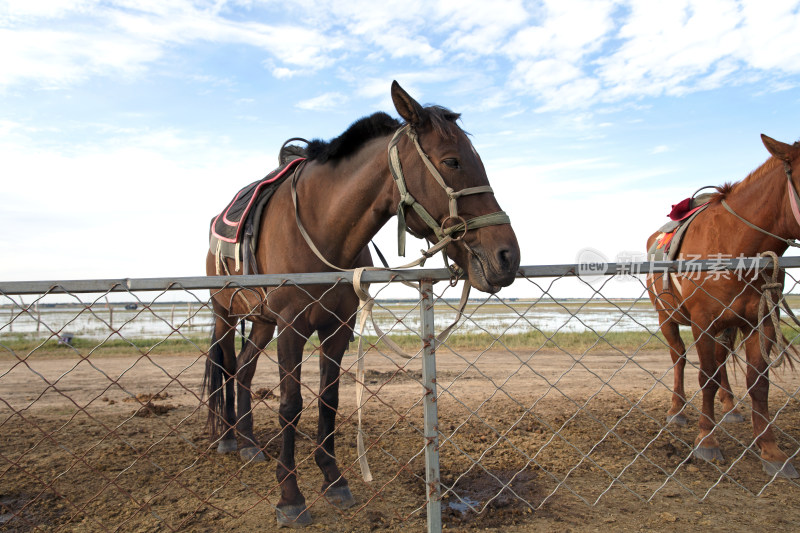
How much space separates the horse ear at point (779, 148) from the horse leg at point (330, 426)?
3332 mm

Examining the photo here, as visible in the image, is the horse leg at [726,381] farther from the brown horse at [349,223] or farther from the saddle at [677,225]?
the brown horse at [349,223]

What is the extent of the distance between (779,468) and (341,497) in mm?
3034

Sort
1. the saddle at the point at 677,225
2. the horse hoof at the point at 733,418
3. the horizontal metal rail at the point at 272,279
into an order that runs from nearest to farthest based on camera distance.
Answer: the horizontal metal rail at the point at 272,279, the saddle at the point at 677,225, the horse hoof at the point at 733,418

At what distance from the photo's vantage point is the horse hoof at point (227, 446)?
14.2 ft

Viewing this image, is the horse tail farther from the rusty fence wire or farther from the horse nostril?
the horse nostril

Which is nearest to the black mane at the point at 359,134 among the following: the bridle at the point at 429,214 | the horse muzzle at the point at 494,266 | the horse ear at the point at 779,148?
the bridle at the point at 429,214

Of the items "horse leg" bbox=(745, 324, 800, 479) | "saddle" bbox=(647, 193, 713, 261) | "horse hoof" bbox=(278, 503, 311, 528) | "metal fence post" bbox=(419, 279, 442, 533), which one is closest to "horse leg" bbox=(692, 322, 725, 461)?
"horse leg" bbox=(745, 324, 800, 479)

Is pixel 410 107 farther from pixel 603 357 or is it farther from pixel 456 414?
pixel 603 357

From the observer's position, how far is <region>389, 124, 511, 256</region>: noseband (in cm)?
223

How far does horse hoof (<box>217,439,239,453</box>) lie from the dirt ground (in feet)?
0.49

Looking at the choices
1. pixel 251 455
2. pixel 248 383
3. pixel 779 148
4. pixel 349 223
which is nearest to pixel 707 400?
pixel 779 148

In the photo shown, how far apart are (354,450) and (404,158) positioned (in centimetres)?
265

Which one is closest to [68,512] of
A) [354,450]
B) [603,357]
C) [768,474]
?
[354,450]

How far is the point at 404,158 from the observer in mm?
2547
